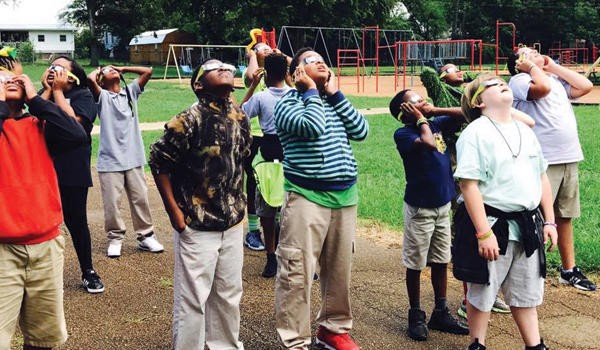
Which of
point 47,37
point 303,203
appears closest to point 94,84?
point 303,203

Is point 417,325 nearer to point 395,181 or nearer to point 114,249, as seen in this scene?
point 114,249

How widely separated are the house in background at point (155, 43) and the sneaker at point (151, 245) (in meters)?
58.7

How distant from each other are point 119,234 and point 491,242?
3.92 meters

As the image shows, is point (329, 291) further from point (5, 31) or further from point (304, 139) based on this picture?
point (5, 31)

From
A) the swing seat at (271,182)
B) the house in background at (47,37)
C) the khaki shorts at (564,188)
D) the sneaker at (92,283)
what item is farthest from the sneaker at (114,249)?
the house in background at (47,37)

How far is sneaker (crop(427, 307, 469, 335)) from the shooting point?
15.0ft

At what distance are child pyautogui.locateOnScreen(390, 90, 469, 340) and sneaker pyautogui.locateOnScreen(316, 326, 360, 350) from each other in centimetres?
49

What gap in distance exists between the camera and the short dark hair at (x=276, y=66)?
554 centimetres

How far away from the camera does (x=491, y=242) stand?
3719 mm

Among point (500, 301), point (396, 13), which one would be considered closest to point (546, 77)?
point (500, 301)

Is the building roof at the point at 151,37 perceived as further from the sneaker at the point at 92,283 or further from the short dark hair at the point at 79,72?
the sneaker at the point at 92,283

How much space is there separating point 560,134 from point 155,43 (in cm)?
6259

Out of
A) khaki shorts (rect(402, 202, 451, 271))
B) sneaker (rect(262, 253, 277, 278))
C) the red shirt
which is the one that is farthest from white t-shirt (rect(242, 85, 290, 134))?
the red shirt

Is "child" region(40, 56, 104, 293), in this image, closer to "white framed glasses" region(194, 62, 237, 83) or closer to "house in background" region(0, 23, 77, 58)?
"white framed glasses" region(194, 62, 237, 83)
